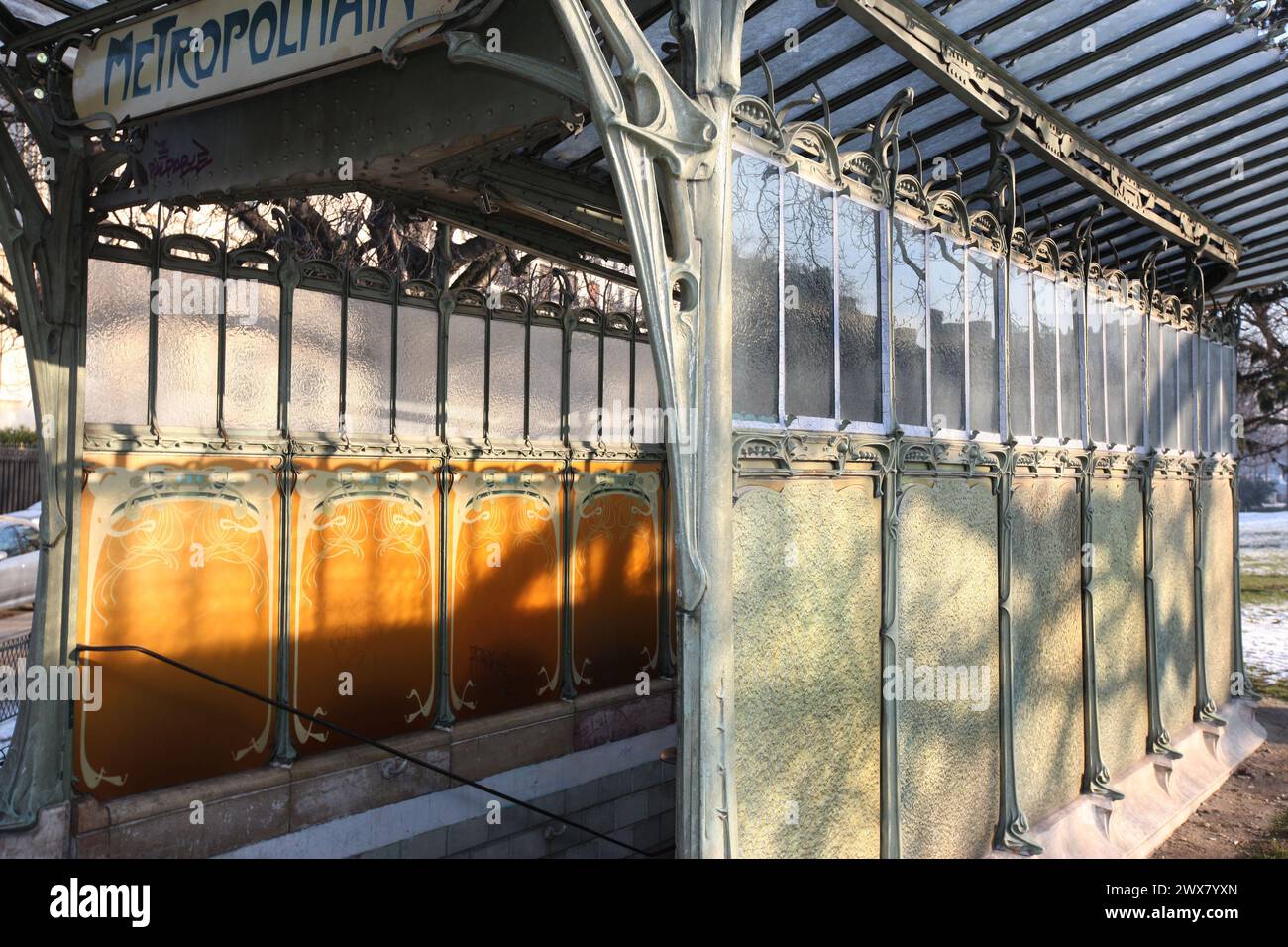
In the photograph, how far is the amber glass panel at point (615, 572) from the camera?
8.01 m

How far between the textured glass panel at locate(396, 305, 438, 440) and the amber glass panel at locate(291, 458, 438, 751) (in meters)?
0.31

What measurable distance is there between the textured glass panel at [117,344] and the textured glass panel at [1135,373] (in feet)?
25.9

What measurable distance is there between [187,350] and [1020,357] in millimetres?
5720

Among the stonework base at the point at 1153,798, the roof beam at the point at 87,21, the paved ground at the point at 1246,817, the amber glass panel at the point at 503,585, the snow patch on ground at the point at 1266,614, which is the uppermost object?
the roof beam at the point at 87,21

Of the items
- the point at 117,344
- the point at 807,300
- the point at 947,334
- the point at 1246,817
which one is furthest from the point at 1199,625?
the point at 117,344

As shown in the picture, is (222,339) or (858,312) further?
(222,339)

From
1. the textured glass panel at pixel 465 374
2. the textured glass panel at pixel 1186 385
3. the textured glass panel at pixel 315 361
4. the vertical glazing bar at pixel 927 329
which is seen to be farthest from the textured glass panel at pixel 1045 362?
the textured glass panel at pixel 315 361

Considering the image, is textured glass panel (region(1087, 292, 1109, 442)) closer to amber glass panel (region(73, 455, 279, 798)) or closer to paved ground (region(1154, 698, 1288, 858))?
paved ground (region(1154, 698, 1288, 858))

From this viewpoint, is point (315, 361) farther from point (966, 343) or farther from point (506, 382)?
point (966, 343)

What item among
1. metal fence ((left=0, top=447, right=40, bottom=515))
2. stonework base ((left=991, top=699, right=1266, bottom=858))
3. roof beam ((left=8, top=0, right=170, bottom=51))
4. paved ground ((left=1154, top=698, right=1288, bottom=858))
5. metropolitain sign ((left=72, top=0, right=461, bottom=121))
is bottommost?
paved ground ((left=1154, top=698, right=1288, bottom=858))

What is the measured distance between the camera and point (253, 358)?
19.9 feet

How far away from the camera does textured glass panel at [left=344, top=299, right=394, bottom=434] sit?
6574 millimetres

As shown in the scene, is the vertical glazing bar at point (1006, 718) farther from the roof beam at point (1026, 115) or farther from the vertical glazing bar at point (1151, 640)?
the vertical glazing bar at point (1151, 640)

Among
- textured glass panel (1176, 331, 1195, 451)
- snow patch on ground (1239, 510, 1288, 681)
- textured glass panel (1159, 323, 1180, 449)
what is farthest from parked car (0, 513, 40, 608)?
snow patch on ground (1239, 510, 1288, 681)
